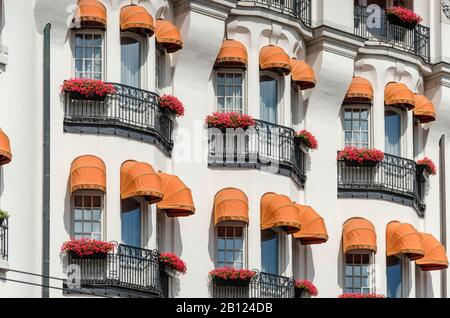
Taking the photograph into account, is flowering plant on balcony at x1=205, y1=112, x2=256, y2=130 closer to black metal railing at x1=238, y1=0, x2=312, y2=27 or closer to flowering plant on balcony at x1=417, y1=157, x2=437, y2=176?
black metal railing at x1=238, y1=0, x2=312, y2=27

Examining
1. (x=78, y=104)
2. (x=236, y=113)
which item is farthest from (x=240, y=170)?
(x=78, y=104)

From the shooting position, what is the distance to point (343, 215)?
2147 inches

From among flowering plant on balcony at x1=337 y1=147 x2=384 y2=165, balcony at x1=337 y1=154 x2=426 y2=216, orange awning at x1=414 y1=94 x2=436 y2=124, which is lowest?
balcony at x1=337 y1=154 x2=426 y2=216

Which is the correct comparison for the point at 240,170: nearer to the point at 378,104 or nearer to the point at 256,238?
the point at 256,238

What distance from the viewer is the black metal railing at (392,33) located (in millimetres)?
55938

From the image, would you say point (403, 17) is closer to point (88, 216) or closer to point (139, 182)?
point (139, 182)

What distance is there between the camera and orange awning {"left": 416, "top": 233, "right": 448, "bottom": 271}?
55125 millimetres

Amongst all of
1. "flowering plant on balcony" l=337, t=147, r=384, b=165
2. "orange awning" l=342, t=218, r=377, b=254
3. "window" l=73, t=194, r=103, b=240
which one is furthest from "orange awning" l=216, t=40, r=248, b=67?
"window" l=73, t=194, r=103, b=240

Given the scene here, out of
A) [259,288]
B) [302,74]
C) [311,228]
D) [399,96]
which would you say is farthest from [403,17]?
[259,288]

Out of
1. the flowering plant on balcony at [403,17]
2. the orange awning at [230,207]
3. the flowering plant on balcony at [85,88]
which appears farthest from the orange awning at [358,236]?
the flowering plant on balcony at [85,88]

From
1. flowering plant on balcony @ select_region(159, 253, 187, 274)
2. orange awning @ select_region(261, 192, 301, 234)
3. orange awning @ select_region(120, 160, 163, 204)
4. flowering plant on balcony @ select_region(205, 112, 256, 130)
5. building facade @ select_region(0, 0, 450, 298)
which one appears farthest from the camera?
flowering plant on balcony @ select_region(205, 112, 256, 130)

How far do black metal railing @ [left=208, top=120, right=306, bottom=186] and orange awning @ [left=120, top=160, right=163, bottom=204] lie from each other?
334 centimetres

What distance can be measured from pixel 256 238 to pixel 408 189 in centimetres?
609

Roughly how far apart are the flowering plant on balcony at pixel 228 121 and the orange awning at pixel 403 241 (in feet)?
18.1
